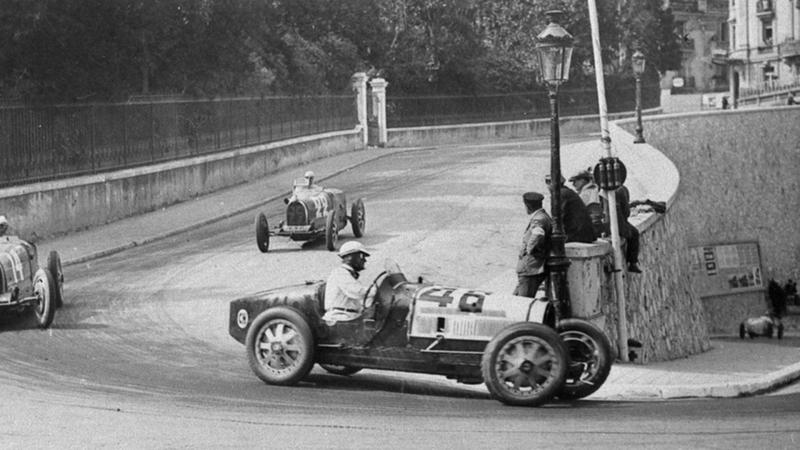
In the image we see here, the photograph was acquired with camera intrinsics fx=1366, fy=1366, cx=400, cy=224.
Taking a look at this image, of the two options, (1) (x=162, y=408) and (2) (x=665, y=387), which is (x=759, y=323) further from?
(1) (x=162, y=408)

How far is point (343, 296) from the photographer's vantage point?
1289cm

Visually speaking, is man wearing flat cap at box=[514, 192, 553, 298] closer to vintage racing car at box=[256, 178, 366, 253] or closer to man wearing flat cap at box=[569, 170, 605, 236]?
man wearing flat cap at box=[569, 170, 605, 236]

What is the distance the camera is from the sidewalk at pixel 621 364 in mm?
14289

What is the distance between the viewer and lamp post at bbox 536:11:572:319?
15180 millimetres

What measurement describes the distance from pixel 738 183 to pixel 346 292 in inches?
1243

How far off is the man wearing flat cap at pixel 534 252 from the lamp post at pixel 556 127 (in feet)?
0.71

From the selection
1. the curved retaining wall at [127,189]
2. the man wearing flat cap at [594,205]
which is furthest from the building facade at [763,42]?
the man wearing flat cap at [594,205]

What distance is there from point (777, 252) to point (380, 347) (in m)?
33.2

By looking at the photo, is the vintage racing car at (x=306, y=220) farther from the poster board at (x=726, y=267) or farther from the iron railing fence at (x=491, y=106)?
the iron railing fence at (x=491, y=106)

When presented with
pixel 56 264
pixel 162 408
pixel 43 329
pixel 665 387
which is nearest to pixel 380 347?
pixel 162 408

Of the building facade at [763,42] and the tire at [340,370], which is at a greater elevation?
the building facade at [763,42]

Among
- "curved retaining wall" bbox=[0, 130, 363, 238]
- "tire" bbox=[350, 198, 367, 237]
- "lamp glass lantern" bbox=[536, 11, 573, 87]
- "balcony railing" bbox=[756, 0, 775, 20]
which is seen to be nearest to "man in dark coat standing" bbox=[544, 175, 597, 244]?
"lamp glass lantern" bbox=[536, 11, 573, 87]

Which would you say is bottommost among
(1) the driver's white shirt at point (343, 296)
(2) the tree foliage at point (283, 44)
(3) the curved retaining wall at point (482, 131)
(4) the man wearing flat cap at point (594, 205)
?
(1) the driver's white shirt at point (343, 296)

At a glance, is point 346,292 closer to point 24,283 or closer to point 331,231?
point 24,283
